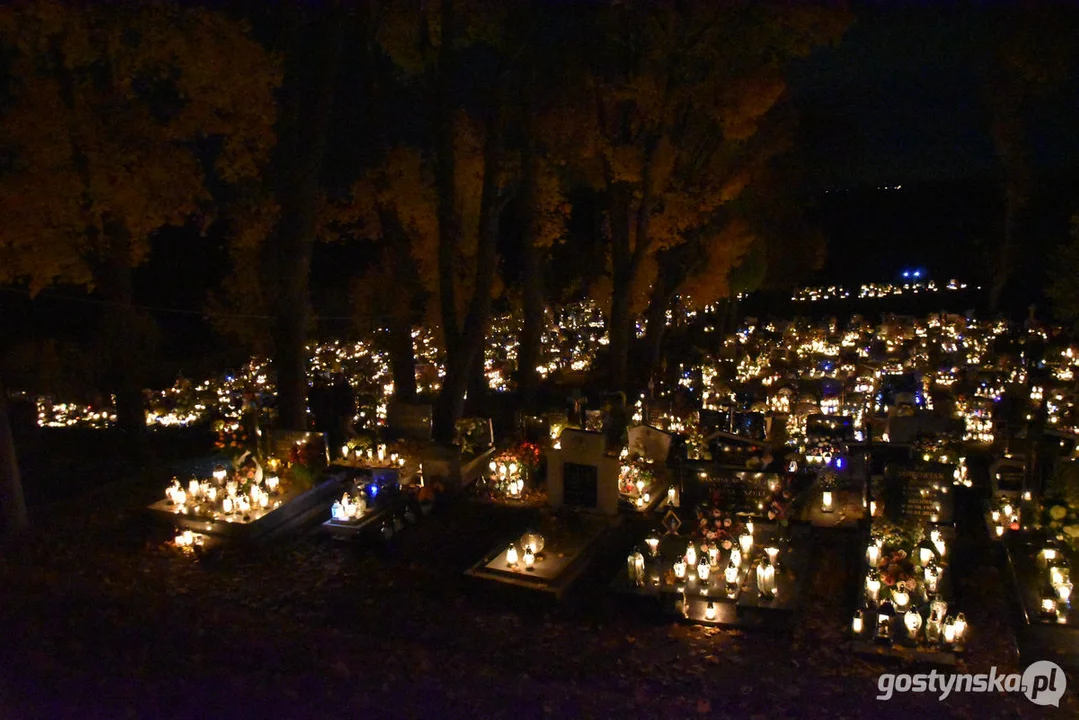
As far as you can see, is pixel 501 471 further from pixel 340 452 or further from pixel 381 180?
pixel 381 180

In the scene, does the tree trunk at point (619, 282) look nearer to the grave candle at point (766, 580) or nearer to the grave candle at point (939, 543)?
the grave candle at point (939, 543)

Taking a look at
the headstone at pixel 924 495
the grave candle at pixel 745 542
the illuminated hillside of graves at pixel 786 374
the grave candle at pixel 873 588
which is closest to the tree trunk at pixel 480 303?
the illuminated hillside of graves at pixel 786 374

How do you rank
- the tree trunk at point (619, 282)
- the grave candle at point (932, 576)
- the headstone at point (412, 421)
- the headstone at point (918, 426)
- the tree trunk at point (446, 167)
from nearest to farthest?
the grave candle at point (932, 576) → the tree trunk at point (446, 167) → the headstone at point (918, 426) → the headstone at point (412, 421) → the tree trunk at point (619, 282)

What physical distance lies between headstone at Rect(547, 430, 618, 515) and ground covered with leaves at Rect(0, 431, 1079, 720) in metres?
1.24

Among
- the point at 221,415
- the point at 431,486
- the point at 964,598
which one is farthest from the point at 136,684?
the point at 221,415

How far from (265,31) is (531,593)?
10.3m

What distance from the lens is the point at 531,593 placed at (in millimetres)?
9719

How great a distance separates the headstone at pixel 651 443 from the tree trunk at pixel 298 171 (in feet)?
19.6

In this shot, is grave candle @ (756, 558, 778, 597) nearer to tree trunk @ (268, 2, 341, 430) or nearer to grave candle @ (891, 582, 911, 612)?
grave candle @ (891, 582, 911, 612)

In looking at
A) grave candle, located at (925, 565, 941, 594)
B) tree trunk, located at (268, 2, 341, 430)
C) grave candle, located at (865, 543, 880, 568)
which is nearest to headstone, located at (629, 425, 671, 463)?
grave candle, located at (865, 543, 880, 568)

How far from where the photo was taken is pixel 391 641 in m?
8.35

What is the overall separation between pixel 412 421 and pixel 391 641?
25.6 feet

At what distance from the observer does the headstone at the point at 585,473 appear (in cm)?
1197

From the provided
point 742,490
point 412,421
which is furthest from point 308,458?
point 742,490
